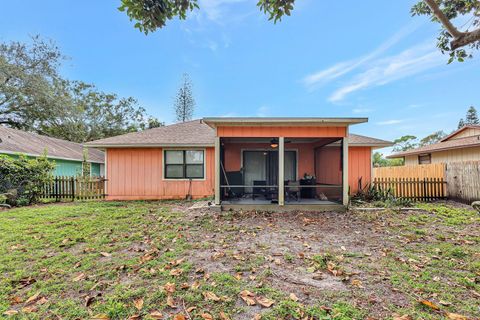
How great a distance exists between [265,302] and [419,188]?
33.4ft

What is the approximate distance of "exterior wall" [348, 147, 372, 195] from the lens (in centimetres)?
995

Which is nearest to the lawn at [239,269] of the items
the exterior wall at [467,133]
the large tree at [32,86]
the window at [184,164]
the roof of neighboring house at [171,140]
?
the window at [184,164]

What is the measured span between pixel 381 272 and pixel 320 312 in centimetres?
148

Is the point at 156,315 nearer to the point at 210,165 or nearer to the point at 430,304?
the point at 430,304

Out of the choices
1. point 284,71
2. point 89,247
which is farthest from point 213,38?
point 89,247

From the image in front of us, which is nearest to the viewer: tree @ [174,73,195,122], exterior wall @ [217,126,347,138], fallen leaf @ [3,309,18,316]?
fallen leaf @ [3,309,18,316]

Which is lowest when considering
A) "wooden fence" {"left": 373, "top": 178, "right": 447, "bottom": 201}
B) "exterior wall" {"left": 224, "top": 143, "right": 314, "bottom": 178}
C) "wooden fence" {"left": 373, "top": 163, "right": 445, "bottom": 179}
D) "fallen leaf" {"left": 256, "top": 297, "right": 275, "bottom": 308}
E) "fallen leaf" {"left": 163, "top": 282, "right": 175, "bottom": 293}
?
"fallen leaf" {"left": 256, "top": 297, "right": 275, "bottom": 308}

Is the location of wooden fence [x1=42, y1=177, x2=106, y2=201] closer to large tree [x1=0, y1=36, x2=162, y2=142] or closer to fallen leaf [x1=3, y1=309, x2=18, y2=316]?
fallen leaf [x1=3, y1=309, x2=18, y2=316]

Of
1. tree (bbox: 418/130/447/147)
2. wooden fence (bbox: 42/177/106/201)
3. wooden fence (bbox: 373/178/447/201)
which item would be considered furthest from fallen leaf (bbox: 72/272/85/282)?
tree (bbox: 418/130/447/147)

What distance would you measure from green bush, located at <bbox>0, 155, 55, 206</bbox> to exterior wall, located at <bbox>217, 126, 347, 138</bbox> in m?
7.95

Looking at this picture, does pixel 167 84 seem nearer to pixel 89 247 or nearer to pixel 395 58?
pixel 395 58

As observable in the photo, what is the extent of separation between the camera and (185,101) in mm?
22672

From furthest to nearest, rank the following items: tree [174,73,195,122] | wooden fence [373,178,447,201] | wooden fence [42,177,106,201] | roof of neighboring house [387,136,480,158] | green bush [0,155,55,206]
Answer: tree [174,73,195,122] < roof of neighboring house [387,136,480,158] < wooden fence [42,177,106,201] < wooden fence [373,178,447,201] < green bush [0,155,55,206]

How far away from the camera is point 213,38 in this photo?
14.2 meters
